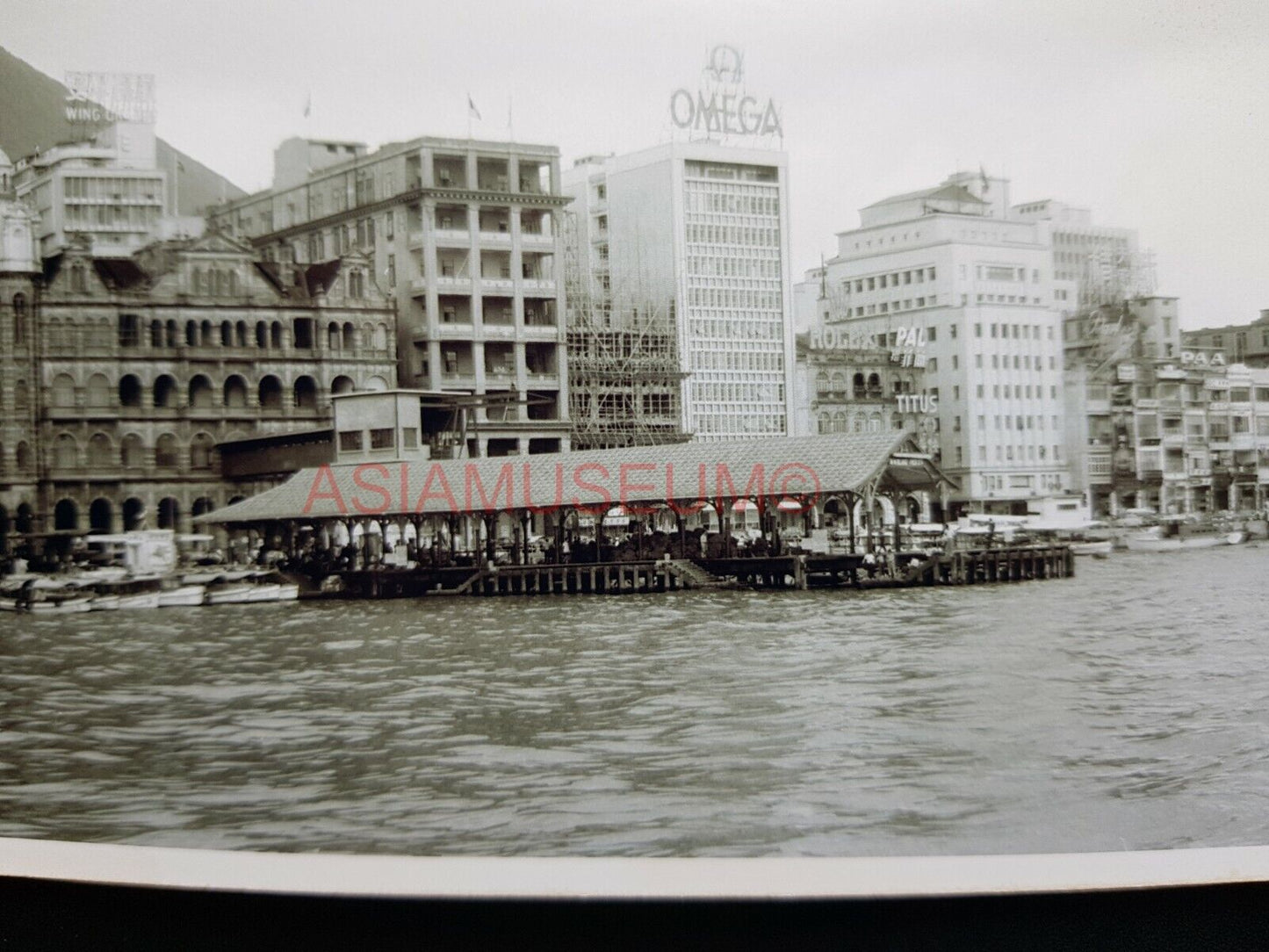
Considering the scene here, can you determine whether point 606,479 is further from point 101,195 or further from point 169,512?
point 101,195

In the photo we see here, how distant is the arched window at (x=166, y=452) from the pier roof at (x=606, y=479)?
1007 millimetres

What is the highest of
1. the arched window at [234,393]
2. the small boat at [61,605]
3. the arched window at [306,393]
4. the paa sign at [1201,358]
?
the arched window at [306,393]

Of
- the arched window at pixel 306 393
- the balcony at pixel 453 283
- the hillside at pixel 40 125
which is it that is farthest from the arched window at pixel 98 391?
the balcony at pixel 453 283

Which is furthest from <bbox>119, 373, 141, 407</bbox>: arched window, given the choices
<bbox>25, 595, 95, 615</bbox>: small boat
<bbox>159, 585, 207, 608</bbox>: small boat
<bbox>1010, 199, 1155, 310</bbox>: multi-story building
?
<bbox>1010, 199, 1155, 310</bbox>: multi-story building

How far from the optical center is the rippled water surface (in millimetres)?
4355

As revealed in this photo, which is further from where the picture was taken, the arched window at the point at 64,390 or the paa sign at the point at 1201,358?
the arched window at the point at 64,390

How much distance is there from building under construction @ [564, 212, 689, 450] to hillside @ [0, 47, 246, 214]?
322 centimetres

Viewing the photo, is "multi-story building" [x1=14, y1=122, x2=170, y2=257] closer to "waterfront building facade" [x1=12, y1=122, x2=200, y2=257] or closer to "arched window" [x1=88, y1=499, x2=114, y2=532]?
"waterfront building facade" [x1=12, y1=122, x2=200, y2=257]

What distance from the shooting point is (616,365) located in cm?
1108

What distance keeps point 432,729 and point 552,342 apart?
5.59m

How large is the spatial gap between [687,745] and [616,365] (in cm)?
→ 579

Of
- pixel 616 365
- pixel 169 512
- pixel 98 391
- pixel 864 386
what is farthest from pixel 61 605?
pixel 616 365

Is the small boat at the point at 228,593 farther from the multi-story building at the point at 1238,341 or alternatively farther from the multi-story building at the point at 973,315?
the multi-story building at the point at 1238,341

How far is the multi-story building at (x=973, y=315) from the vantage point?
18.7ft
